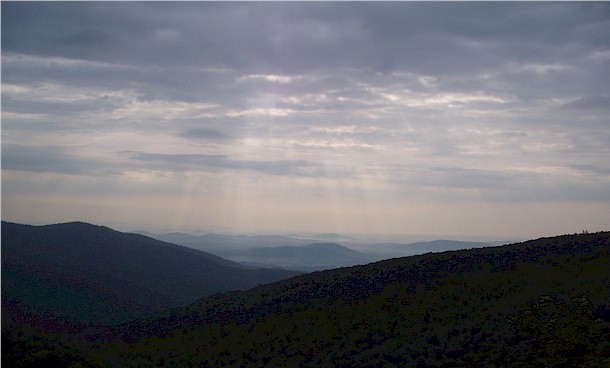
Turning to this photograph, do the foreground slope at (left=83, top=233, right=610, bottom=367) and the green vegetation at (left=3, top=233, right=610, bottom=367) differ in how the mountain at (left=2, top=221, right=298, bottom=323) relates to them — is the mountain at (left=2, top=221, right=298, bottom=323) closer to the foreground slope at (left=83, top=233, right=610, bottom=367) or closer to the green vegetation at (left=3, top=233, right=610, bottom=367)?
the green vegetation at (left=3, top=233, right=610, bottom=367)

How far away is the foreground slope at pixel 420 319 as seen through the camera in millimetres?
20859

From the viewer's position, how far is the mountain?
67.2 meters

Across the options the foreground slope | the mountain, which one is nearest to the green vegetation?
the foreground slope

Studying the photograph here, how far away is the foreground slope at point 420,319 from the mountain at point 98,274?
26225 millimetres

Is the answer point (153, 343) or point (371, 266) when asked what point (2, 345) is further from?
point (371, 266)

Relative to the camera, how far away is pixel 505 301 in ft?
86.5

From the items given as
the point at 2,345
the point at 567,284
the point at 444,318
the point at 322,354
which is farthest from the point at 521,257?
the point at 2,345

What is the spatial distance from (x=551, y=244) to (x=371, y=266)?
1537 cm

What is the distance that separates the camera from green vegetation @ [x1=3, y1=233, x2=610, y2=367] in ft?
68.4

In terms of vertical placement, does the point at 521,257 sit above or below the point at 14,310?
above

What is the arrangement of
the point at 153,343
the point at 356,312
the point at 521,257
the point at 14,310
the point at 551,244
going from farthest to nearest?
the point at 14,310 → the point at 551,244 → the point at 521,257 → the point at 153,343 → the point at 356,312

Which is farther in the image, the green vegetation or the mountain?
the mountain

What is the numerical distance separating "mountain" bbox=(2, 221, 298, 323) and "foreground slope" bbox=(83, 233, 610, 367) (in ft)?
86.0

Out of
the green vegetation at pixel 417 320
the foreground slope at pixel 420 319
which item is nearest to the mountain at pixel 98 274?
the green vegetation at pixel 417 320
